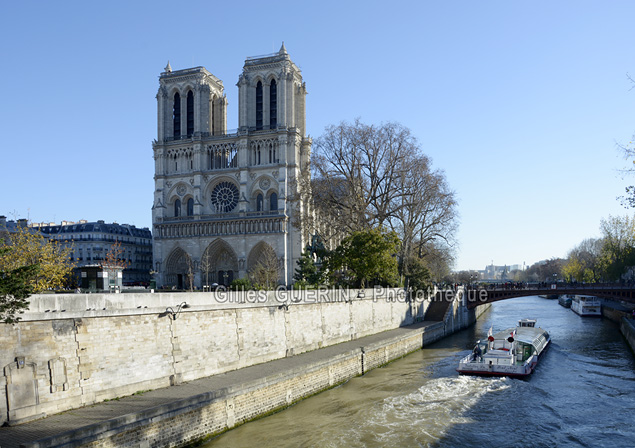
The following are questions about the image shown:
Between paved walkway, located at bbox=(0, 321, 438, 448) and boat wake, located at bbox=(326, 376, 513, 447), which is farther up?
paved walkway, located at bbox=(0, 321, 438, 448)

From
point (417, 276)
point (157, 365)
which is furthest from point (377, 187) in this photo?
point (157, 365)

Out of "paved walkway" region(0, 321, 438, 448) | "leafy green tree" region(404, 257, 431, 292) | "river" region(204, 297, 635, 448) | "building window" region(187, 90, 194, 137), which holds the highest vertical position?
"building window" region(187, 90, 194, 137)

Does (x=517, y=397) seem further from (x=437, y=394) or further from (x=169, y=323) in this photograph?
(x=169, y=323)

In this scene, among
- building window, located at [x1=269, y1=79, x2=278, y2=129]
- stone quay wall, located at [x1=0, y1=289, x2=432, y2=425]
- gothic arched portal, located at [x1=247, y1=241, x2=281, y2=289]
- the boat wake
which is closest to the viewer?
stone quay wall, located at [x1=0, y1=289, x2=432, y2=425]

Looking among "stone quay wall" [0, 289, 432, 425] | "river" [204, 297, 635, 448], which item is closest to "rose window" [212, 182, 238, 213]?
"river" [204, 297, 635, 448]

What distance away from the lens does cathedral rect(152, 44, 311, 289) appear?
60656 mm

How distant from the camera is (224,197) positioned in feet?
211

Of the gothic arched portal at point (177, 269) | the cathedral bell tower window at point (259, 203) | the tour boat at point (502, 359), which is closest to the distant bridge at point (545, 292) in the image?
the tour boat at point (502, 359)

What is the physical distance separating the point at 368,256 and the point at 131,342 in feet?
71.0

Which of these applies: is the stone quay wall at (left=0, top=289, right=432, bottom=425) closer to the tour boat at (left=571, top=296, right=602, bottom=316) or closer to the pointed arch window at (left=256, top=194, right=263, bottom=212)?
the pointed arch window at (left=256, top=194, right=263, bottom=212)

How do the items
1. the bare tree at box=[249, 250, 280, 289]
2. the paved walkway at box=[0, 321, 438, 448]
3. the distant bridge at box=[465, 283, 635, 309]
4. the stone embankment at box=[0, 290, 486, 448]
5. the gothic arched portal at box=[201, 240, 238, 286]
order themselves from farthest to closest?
the gothic arched portal at box=[201, 240, 238, 286] < the bare tree at box=[249, 250, 280, 289] < the distant bridge at box=[465, 283, 635, 309] < the stone embankment at box=[0, 290, 486, 448] < the paved walkway at box=[0, 321, 438, 448]

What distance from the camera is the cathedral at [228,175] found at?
60.7 metres

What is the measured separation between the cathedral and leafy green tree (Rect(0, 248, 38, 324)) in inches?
1785

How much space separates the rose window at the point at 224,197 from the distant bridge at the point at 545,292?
2755cm
